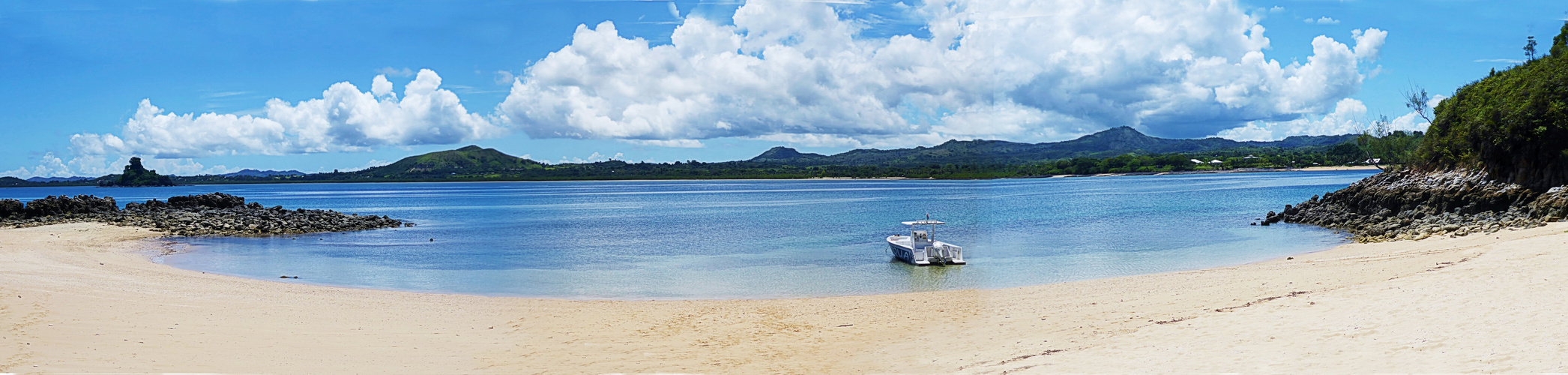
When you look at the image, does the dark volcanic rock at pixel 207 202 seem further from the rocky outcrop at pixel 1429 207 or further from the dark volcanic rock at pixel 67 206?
the rocky outcrop at pixel 1429 207

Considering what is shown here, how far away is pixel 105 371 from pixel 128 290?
33.9 feet

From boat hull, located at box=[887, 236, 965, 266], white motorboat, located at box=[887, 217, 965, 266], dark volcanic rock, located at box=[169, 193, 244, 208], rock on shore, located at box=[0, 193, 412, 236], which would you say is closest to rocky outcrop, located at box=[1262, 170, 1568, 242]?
boat hull, located at box=[887, 236, 965, 266]

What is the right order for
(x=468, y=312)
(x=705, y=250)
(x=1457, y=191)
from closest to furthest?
1. (x=468, y=312)
2. (x=1457, y=191)
3. (x=705, y=250)

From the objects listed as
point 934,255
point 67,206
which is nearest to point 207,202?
point 67,206

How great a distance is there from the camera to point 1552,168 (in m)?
29.8

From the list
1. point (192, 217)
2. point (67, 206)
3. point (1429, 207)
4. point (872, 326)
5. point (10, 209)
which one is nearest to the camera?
point (872, 326)

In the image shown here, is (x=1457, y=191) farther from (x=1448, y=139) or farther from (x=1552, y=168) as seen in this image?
(x=1448, y=139)

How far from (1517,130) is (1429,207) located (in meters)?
4.03

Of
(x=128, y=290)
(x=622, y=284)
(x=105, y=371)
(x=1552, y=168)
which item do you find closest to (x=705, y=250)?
(x=622, y=284)

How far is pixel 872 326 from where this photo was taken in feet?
50.0

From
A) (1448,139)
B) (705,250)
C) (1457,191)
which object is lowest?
(705,250)

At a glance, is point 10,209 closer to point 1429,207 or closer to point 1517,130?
point 1429,207

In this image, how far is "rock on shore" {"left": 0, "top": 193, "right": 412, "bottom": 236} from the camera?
43.8 m

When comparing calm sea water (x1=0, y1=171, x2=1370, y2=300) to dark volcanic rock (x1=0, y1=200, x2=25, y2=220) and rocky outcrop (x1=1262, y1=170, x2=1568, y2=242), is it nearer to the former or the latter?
rocky outcrop (x1=1262, y1=170, x2=1568, y2=242)
